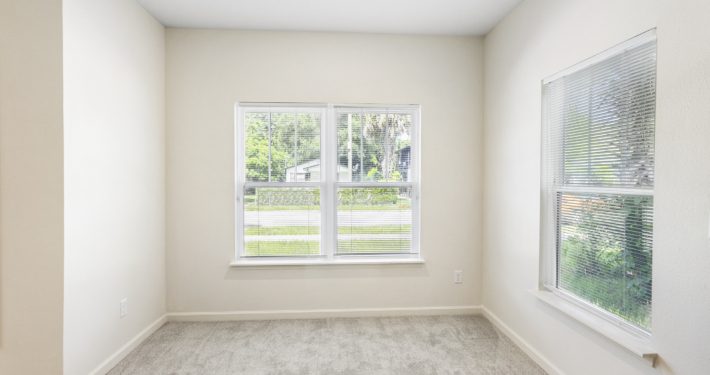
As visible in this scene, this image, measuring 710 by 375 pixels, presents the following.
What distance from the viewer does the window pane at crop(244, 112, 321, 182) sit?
355 cm

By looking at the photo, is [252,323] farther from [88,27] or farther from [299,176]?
[88,27]

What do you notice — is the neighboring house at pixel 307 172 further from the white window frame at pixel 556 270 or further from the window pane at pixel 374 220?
the white window frame at pixel 556 270

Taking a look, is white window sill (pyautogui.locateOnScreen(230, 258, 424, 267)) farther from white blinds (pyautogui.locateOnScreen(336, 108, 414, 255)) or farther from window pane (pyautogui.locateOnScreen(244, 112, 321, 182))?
window pane (pyautogui.locateOnScreen(244, 112, 321, 182))

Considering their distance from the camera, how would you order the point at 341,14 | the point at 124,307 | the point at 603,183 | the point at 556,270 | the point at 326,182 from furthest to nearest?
the point at 326,182
the point at 341,14
the point at 124,307
the point at 556,270
the point at 603,183

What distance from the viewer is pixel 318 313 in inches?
139

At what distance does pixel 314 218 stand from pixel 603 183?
2.35m

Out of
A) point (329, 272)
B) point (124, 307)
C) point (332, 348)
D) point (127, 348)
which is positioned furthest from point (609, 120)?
point (127, 348)

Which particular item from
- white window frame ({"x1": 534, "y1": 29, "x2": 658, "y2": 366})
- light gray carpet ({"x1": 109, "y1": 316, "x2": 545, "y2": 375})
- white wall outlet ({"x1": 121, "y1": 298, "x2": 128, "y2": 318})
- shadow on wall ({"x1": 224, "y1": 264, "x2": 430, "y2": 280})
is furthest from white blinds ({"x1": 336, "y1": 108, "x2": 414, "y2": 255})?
white wall outlet ({"x1": 121, "y1": 298, "x2": 128, "y2": 318})

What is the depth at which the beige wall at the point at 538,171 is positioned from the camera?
61.5 inches

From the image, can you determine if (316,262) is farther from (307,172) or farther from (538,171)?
(538,171)

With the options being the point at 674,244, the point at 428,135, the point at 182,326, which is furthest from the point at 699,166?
the point at 182,326

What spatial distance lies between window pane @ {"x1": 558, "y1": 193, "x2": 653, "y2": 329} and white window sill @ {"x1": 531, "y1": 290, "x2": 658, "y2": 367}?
0.24 feet

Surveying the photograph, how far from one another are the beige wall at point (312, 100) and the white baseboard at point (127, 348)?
21 cm

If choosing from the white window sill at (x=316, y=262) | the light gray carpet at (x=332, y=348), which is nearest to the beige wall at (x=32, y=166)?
the light gray carpet at (x=332, y=348)
